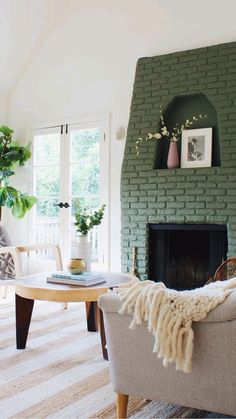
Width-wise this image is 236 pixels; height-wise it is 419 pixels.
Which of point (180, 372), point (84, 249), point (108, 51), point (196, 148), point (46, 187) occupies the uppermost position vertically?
point (108, 51)

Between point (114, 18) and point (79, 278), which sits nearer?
point (79, 278)

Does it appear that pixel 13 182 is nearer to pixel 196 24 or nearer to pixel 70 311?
pixel 70 311

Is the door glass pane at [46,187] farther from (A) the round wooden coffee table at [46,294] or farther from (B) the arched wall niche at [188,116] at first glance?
(A) the round wooden coffee table at [46,294]

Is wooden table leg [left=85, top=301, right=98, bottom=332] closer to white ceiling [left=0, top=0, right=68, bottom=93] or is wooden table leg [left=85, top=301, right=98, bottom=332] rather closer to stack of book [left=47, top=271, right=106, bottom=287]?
stack of book [left=47, top=271, right=106, bottom=287]

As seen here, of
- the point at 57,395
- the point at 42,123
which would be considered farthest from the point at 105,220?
the point at 57,395

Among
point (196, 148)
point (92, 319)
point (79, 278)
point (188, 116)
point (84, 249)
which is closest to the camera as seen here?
point (79, 278)

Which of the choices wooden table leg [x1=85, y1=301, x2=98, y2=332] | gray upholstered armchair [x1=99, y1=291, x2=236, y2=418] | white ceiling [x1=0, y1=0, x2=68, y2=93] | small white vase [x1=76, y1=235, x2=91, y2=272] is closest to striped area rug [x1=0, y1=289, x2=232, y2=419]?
wooden table leg [x1=85, y1=301, x2=98, y2=332]

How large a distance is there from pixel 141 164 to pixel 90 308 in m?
1.79

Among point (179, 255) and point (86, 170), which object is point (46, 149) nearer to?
point (86, 170)

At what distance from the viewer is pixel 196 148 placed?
4.55 m

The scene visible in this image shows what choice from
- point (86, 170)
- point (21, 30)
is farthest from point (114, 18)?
point (86, 170)

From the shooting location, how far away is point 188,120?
465cm

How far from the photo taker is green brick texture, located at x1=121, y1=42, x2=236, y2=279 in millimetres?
4254

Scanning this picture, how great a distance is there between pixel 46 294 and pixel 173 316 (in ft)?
4.20
